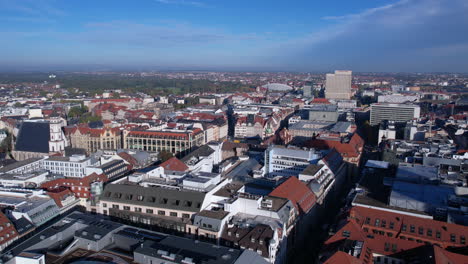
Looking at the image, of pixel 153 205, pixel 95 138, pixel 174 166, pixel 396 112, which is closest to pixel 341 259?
pixel 153 205

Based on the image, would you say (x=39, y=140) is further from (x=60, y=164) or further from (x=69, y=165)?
(x=69, y=165)

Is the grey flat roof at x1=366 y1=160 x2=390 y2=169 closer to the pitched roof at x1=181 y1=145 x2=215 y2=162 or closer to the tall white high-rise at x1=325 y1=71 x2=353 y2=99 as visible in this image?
the pitched roof at x1=181 y1=145 x2=215 y2=162

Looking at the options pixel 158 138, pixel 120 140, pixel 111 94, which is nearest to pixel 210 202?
pixel 158 138

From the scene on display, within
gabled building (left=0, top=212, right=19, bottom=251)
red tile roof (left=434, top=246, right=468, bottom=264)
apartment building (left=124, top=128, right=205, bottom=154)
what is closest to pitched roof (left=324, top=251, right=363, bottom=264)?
red tile roof (left=434, top=246, right=468, bottom=264)

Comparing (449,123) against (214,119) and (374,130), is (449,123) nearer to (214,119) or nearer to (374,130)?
(374,130)

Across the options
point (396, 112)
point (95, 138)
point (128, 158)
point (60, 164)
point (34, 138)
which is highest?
point (396, 112)

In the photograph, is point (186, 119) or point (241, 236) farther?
point (186, 119)
